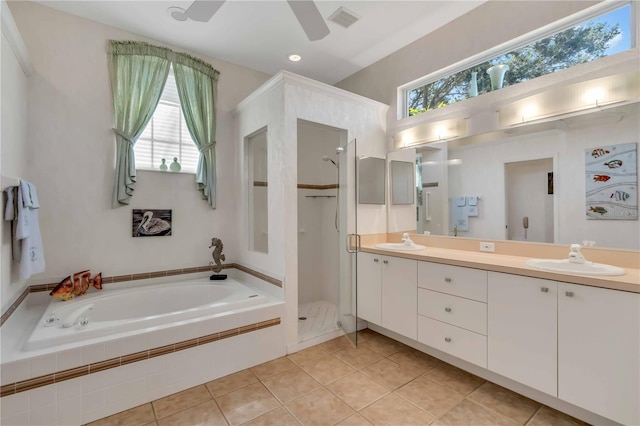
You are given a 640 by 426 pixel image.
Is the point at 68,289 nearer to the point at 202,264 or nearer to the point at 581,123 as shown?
the point at 202,264

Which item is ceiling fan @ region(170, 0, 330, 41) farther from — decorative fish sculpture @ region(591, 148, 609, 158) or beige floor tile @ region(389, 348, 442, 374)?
beige floor tile @ region(389, 348, 442, 374)

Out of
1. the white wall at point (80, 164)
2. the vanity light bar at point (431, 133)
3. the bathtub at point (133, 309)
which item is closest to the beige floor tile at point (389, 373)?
the bathtub at point (133, 309)

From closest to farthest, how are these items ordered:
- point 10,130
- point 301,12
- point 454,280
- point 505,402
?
point 301,12 < point 505,402 < point 10,130 < point 454,280

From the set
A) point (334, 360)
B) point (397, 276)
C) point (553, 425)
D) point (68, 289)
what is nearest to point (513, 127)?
point (397, 276)

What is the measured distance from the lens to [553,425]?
172cm

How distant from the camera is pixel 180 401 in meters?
1.98

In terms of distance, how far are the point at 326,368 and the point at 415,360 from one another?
0.79 metres

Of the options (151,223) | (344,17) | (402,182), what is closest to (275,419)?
(151,223)

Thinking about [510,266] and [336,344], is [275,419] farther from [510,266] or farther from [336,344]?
[510,266]

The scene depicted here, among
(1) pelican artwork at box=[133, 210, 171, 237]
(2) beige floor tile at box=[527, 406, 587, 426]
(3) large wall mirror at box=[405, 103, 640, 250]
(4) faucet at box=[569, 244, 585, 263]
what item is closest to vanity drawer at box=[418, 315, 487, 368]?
(2) beige floor tile at box=[527, 406, 587, 426]

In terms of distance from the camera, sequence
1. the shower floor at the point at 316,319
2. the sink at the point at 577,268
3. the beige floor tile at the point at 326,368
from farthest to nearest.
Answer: the shower floor at the point at 316,319, the beige floor tile at the point at 326,368, the sink at the point at 577,268

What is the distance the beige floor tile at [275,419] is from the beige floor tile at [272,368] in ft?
1.44

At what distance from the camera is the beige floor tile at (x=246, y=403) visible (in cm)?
182

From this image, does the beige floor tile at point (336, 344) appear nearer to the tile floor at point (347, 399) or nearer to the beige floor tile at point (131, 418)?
the tile floor at point (347, 399)
